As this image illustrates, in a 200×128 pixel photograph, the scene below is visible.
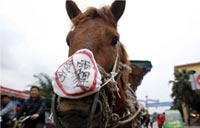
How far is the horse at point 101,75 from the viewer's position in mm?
2463

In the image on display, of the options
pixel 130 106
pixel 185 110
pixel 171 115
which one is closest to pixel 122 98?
pixel 130 106

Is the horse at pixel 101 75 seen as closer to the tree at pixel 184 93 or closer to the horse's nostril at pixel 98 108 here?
the horse's nostril at pixel 98 108

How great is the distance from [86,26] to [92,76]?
798 millimetres

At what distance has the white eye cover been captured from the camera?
98.3 inches

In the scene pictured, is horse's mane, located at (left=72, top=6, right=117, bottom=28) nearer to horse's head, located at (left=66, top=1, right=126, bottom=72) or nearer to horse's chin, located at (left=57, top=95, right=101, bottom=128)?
horse's head, located at (left=66, top=1, right=126, bottom=72)

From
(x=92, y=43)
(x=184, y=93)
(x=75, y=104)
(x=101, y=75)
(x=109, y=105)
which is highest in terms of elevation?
(x=92, y=43)

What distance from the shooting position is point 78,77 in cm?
257

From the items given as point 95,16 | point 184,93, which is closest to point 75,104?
point 95,16

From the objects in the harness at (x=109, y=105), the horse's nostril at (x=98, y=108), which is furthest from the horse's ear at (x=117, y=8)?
the horse's nostril at (x=98, y=108)

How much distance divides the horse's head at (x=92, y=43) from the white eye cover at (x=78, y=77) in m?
0.07

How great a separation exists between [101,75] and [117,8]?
3.94 feet

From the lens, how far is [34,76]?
48250 millimetres

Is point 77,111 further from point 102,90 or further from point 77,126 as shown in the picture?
point 102,90

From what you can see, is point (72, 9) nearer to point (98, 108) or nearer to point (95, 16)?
point (95, 16)
